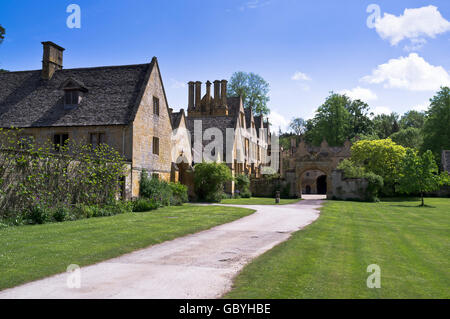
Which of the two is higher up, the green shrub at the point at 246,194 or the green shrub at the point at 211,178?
the green shrub at the point at 211,178

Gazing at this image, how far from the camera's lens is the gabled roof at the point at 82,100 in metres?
25.5

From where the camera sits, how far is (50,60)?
96.5 ft

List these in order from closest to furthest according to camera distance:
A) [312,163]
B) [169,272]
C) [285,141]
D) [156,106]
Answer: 1. [169,272]
2. [156,106]
3. [312,163]
4. [285,141]

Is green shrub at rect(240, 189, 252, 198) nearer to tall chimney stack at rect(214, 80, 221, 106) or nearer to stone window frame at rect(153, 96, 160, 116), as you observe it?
tall chimney stack at rect(214, 80, 221, 106)

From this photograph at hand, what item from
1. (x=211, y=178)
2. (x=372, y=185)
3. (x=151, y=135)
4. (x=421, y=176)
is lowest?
(x=372, y=185)

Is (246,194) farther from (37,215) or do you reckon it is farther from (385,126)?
(385,126)

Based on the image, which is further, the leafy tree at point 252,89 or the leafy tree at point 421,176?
the leafy tree at point 252,89

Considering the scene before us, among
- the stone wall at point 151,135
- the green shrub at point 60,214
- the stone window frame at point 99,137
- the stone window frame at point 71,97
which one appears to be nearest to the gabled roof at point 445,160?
the stone wall at point 151,135

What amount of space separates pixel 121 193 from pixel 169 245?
13.7 meters

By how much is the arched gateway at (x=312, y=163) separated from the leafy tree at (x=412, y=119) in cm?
3732

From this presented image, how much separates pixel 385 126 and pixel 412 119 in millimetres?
10756

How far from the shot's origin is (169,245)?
11141mm

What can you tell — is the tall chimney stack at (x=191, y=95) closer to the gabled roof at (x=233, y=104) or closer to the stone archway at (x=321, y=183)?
the gabled roof at (x=233, y=104)

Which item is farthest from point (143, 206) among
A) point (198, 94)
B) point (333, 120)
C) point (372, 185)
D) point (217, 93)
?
point (333, 120)
